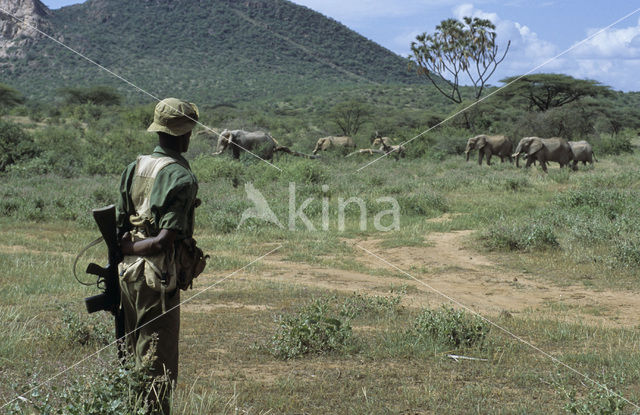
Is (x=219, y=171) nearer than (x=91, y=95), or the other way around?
(x=219, y=171)

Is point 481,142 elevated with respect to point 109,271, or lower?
elevated

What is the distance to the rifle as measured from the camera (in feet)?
9.98

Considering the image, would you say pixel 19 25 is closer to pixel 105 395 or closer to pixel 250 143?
pixel 250 143

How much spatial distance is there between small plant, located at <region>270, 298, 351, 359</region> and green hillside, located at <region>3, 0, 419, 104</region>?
4460 centimetres

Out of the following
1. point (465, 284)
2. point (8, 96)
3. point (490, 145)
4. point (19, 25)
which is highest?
point (19, 25)

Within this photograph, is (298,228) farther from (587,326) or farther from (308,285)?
(587,326)

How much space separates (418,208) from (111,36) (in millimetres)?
59776

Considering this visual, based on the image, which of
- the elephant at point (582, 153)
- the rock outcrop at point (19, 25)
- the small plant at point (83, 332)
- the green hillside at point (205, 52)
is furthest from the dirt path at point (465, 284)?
the rock outcrop at point (19, 25)

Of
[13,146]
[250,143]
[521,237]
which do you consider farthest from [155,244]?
[13,146]

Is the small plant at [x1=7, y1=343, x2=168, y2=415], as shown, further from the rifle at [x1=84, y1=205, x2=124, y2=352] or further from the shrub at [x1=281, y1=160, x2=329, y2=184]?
the shrub at [x1=281, y1=160, x2=329, y2=184]

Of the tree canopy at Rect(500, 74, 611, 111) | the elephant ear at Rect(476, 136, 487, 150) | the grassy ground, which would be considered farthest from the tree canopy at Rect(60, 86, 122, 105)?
the grassy ground

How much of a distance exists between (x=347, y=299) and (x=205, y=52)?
6429 cm

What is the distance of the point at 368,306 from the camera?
586 cm

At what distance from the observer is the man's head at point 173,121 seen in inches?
121
